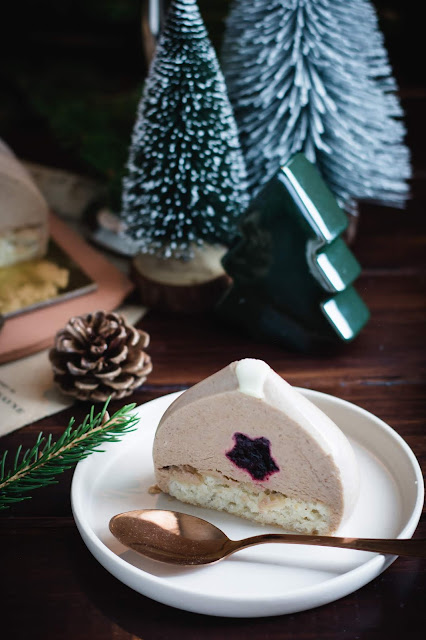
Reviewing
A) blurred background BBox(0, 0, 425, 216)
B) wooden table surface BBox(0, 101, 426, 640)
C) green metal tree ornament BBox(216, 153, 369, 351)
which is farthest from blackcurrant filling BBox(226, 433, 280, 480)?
blurred background BBox(0, 0, 425, 216)

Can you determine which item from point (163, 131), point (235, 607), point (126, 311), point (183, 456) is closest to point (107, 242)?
point (126, 311)

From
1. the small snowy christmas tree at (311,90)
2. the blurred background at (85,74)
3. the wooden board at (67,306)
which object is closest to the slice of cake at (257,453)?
the wooden board at (67,306)

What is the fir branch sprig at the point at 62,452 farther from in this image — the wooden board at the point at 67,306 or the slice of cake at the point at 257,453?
the wooden board at the point at 67,306

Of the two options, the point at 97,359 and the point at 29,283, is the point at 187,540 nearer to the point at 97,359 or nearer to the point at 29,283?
the point at 97,359

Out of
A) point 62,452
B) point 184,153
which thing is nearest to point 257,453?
point 62,452

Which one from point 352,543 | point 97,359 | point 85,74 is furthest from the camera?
point 85,74

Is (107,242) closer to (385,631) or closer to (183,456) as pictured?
(183,456)

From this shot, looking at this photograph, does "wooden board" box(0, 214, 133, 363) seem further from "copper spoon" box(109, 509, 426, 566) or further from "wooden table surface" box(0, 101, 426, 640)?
"copper spoon" box(109, 509, 426, 566)

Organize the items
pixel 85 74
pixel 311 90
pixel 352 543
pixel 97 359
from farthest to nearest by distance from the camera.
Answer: pixel 85 74 < pixel 311 90 < pixel 97 359 < pixel 352 543
